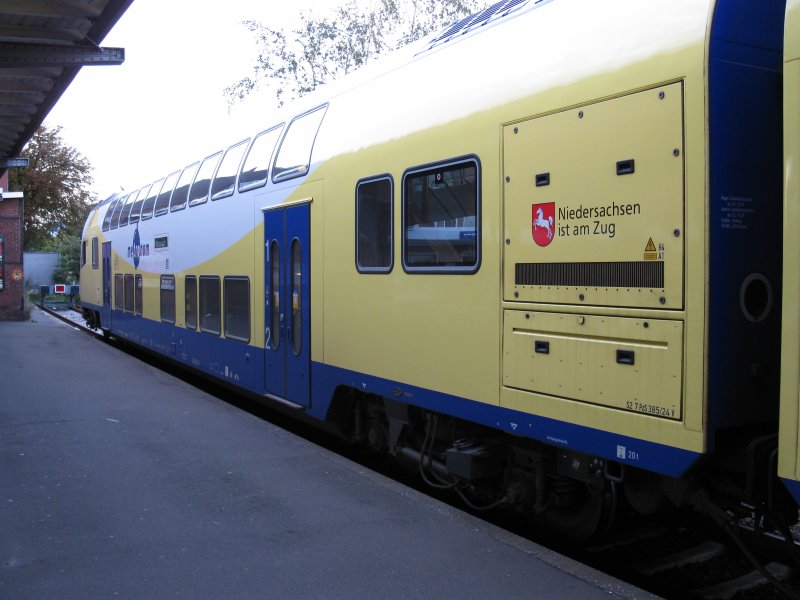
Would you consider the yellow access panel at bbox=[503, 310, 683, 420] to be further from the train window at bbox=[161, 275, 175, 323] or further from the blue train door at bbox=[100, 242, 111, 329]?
the blue train door at bbox=[100, 242, 111, 329]

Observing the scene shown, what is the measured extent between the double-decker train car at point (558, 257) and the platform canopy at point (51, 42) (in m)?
3.95

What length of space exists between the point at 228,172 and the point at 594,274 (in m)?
6.69

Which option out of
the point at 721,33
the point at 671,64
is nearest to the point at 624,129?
the point at 671,64

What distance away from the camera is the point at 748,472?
354cm

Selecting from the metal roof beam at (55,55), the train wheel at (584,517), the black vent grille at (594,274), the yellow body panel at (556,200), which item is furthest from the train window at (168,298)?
the black vent grille at (594,274)

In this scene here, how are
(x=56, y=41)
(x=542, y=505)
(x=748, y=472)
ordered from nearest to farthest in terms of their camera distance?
(x=748, y=472), (x=542, y=505), (x=56, y=41)

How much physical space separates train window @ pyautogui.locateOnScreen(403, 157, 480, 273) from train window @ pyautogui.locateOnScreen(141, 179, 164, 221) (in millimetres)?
8771

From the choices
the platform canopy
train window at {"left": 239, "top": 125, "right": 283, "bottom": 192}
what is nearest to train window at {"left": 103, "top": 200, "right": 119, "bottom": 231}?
the platform canopy

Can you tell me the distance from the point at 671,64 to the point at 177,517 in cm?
404

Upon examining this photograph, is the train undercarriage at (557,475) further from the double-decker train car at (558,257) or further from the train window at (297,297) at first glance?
the train window at (297,297)

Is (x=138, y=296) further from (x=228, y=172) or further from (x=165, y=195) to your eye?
(x=228, y=172)

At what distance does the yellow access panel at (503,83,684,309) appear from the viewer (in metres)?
3.64

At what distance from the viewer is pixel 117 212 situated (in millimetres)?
16938

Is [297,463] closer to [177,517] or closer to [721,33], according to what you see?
[177,517]
